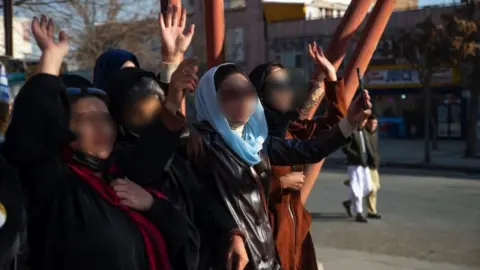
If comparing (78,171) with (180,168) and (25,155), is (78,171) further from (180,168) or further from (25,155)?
(180,168)

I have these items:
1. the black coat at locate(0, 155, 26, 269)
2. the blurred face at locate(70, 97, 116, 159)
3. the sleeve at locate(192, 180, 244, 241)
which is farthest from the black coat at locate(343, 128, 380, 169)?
the black coat at locate(0, 155, 26, 269)

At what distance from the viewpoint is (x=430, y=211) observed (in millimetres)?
10859

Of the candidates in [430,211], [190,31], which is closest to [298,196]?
[190,31]

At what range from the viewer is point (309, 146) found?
136 inches

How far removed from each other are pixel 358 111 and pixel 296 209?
0.65m

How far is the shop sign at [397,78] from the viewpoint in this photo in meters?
28.3

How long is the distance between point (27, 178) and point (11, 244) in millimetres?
235

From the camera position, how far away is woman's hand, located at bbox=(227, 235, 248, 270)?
2926 mm

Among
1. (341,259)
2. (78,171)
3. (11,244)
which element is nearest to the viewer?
(11,244)

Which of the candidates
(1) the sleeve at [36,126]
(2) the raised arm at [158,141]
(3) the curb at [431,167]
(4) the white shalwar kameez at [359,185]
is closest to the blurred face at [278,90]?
(2) the raised arm at [158,141]

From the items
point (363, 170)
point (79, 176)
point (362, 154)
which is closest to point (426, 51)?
point (362, 154)

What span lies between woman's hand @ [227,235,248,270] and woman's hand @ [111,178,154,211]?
575 mm

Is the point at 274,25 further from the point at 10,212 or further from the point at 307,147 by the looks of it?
the point at 10,212

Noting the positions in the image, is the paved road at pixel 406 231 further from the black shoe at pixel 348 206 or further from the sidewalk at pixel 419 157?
the sidewalk at pixel 419 157
